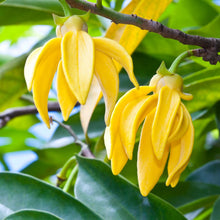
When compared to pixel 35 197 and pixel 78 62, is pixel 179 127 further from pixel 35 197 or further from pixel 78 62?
pixel 35 197

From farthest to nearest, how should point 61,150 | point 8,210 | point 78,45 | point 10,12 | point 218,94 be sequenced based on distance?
point 61,150 < point 10,12 < point 218,94 < point 8,210 < point 78,45

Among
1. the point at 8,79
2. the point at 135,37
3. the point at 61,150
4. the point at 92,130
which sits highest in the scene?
the point at 135,37

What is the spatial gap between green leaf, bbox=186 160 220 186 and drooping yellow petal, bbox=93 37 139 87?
0.49m

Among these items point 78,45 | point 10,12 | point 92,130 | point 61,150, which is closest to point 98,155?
point 92,130

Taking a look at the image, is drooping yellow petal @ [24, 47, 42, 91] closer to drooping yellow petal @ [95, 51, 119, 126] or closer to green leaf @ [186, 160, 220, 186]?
drooping yellow petal @ [95, 51, 119, 126]

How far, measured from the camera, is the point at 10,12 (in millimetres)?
988

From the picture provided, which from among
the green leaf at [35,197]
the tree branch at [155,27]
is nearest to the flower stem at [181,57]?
the tree branch at [155,27]

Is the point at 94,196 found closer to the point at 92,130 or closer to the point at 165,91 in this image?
the point at 165,91

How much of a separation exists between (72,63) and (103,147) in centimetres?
46

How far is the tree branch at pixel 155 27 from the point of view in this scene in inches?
21.3

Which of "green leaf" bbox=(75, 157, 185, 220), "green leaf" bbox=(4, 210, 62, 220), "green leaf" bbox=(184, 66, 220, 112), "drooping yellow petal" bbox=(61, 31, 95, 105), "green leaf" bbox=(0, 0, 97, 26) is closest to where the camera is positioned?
"drooping yellow petal" bbox=(61, 31, 95, 105)

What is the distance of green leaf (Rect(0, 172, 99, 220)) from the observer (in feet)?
2.15

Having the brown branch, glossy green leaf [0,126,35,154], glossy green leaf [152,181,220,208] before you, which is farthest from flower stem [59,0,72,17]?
glossy green leaf [0,126,35,154]

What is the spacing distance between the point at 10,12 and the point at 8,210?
48 centimetres
